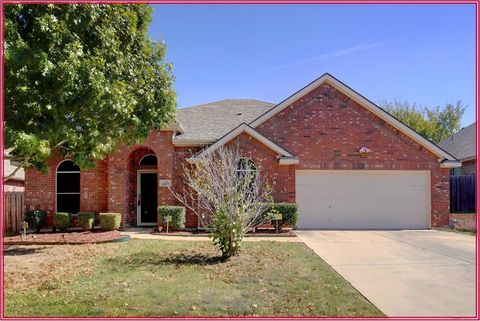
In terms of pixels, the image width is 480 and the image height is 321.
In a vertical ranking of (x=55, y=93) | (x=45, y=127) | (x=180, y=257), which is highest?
(x=55, y=93)

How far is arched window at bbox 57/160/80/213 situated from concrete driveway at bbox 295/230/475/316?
31.4 feet

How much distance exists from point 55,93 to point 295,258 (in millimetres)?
6654

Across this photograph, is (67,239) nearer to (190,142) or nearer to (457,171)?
(190,142)

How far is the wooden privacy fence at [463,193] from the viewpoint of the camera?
76.9ft

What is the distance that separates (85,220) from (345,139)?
36.6 feet

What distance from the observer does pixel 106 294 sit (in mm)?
7512

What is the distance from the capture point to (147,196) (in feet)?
63.9

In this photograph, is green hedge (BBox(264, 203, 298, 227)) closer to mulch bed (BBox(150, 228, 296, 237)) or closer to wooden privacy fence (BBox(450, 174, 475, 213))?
mulch bed (BBox(150, 228, 296, 237))

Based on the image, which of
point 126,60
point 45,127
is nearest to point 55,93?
point 45,127

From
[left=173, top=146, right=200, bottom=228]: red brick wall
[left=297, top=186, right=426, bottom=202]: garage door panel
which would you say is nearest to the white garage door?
[left=297, top=186, right=426, bottom=202]: garage door panel

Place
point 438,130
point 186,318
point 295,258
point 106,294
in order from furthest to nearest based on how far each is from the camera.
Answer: point 438,130
point 295,258
point 106,294
point 186,318

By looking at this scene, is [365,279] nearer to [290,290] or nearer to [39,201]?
[290,290]

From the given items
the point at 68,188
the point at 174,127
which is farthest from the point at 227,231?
the point at 68,188

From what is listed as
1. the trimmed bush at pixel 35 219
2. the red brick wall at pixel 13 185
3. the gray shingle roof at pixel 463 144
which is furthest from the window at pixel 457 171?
the red brick wall at pixel 13 185
